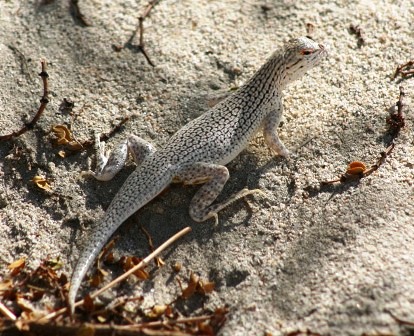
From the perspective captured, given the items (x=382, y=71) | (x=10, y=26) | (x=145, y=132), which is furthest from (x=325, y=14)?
(x=10, y=26)

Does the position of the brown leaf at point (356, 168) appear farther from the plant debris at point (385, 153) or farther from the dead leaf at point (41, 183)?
the dead leaf at point (41, 183)

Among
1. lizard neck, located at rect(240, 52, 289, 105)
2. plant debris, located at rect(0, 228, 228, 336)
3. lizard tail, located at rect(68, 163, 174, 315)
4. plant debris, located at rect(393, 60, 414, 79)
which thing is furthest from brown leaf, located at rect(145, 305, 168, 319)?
plant debris, located at rect(393, 60, 414, 79)

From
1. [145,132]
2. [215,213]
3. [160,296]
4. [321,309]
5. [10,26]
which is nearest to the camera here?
[321,309]

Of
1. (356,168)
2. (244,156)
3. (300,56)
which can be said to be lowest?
(244,156)

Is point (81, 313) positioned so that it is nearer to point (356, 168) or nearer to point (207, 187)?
point (207, 187)

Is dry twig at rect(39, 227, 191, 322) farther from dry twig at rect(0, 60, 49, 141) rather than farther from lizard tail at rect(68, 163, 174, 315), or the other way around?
dry twig at rect(0, 60, 49, 141)

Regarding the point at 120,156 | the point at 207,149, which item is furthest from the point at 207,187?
the point at 120,156

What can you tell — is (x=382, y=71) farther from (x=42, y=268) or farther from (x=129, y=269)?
(x=42, y=268)
